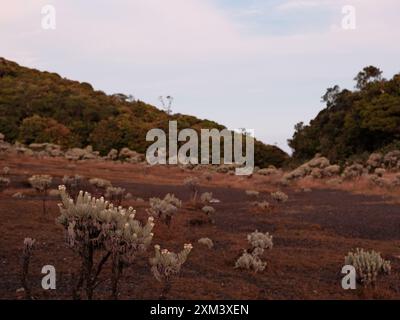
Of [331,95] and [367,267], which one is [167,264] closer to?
[367,267]

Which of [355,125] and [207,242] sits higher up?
[355,125]

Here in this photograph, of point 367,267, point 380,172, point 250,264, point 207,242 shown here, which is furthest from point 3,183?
point 380,172

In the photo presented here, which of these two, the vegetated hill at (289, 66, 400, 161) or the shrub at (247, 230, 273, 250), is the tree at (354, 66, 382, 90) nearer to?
the vegetated hill at (289, 66, 400, 161)

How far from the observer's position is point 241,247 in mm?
12117

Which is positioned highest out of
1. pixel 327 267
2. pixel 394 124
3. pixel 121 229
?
pixel 394 124

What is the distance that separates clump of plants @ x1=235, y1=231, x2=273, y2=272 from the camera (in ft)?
31.8

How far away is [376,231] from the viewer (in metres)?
15.1

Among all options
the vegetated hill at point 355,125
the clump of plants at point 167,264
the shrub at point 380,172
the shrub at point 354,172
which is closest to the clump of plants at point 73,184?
the clump of plants at point 167,264

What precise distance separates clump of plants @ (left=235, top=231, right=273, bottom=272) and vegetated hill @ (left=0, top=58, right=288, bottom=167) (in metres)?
42.4

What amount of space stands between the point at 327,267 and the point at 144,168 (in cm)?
3027

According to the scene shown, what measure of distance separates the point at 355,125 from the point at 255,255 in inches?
1445

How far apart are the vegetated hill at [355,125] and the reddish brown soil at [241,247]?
20881 mm
